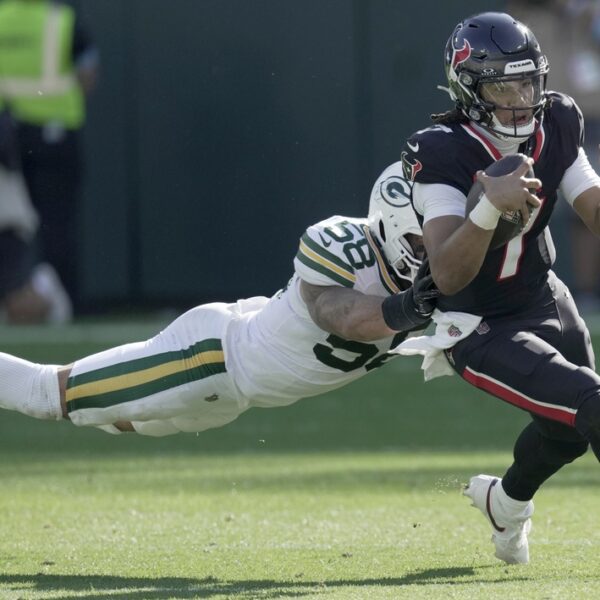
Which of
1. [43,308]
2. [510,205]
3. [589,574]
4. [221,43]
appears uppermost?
[510,205]

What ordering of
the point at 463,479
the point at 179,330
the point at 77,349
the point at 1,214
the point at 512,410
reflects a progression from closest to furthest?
the point at 179,330 → the point at 463,479 → the point at 512,410 → the point at 77,349 → the point at 1,214

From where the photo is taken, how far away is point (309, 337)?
5.61 metres

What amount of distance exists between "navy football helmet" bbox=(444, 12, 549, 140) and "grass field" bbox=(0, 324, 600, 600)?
142cm

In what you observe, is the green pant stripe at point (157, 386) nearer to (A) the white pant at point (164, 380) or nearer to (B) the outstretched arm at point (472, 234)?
(A) the white pant at point (164, 380)

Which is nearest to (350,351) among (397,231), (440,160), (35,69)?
(397,231)

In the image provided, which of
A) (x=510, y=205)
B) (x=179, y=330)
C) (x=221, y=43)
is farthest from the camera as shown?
(x=221, y=43)

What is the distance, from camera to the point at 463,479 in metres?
6.99

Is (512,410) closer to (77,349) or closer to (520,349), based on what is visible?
(77,349)

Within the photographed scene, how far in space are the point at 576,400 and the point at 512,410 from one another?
5071 mm

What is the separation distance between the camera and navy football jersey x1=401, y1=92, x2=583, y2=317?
509cm

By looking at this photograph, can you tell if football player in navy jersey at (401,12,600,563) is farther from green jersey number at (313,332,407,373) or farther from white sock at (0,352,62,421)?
white sock at (0,352,62,421)

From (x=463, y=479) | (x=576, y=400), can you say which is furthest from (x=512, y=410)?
(x=576, y=400)

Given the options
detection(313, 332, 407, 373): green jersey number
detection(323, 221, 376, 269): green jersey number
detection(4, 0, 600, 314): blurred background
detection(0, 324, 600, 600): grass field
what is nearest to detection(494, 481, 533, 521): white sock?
detection(0, 324, 600, 600): grass field

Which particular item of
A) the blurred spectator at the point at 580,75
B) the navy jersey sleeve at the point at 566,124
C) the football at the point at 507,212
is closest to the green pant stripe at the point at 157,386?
the football at the point at 507,212
